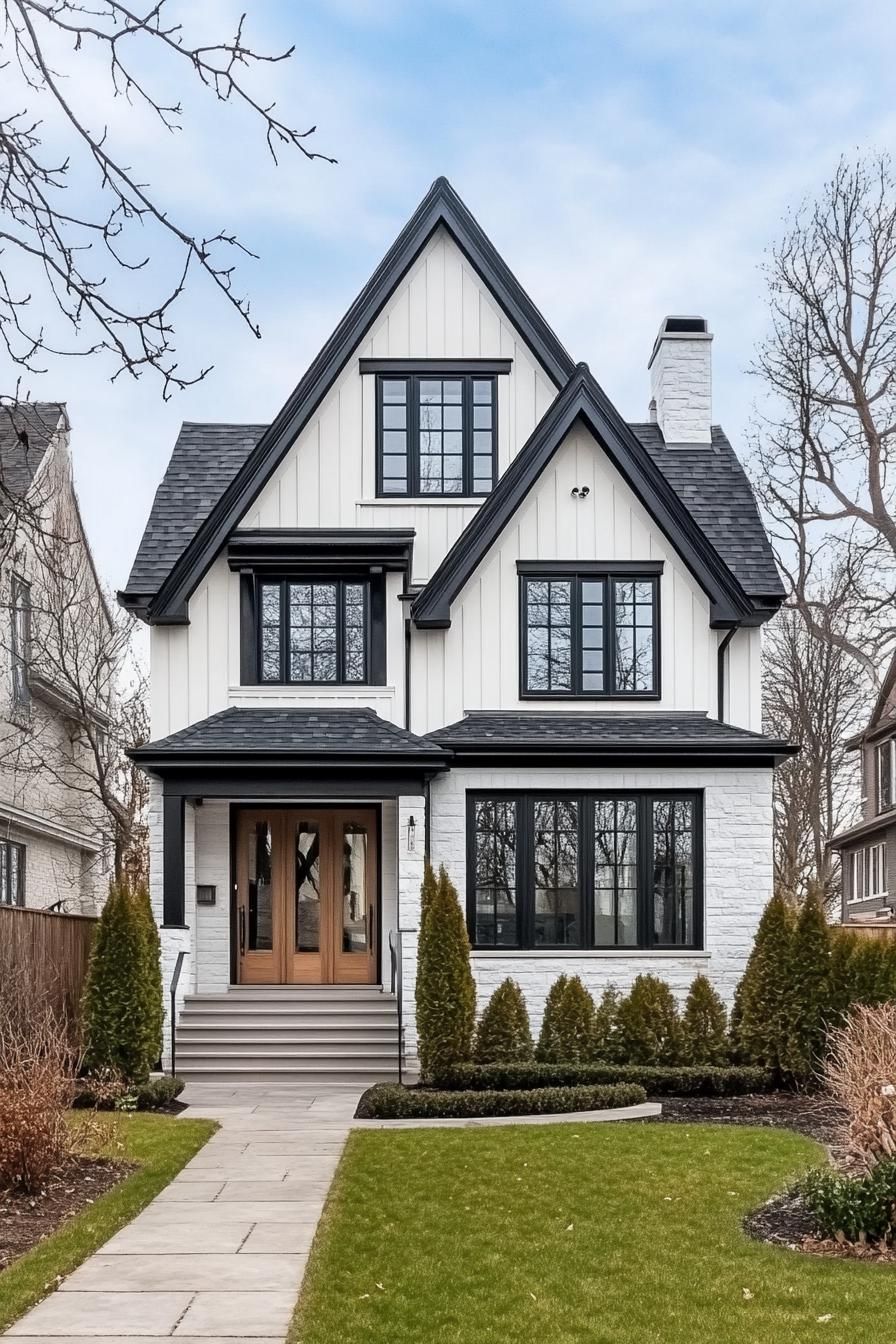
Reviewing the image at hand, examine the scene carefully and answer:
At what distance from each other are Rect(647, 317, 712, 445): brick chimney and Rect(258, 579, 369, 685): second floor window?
5.32m

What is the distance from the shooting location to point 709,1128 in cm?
1234

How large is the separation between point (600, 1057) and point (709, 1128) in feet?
11.4

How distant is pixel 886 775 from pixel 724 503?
58.6 ft

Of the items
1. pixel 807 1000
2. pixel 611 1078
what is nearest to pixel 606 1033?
pixel 611 1078

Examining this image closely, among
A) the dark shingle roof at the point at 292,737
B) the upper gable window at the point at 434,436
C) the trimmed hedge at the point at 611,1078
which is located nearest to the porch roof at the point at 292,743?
the dark shingle roof at the point at 292,737

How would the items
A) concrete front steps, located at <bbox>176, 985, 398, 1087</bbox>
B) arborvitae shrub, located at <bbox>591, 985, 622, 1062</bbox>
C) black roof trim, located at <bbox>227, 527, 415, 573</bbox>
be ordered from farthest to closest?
black roof trim, located at <bbox>227, 527, 415, 573</bbox> < concrete front steps, located at <bbox>176, 985, 398, 1087</bbox> < arborvitae shrub, located at <bbox>591, 985, 622, 1062</bbox>

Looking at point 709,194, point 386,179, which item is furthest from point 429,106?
point 709,194

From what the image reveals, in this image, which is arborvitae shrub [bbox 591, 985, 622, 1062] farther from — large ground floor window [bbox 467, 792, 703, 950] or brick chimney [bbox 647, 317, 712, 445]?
brick chimney [bbox 647, 317, 712, 445]

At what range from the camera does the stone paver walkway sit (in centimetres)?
682

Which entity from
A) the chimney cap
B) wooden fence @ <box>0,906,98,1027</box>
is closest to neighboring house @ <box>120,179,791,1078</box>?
wooden fence @ <box>0,906,98,1027</box>

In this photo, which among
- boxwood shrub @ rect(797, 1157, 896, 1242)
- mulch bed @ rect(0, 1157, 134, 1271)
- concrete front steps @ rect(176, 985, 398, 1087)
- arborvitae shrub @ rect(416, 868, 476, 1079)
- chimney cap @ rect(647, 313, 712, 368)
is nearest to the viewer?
boxwood shrub @ rect(797, 1157, 896, 1242)

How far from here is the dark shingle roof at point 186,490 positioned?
18.6m

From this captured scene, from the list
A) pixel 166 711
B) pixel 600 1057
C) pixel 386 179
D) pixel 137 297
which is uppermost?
pixel 386 179

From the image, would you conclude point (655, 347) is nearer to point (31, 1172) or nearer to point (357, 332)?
point (357, 332)
